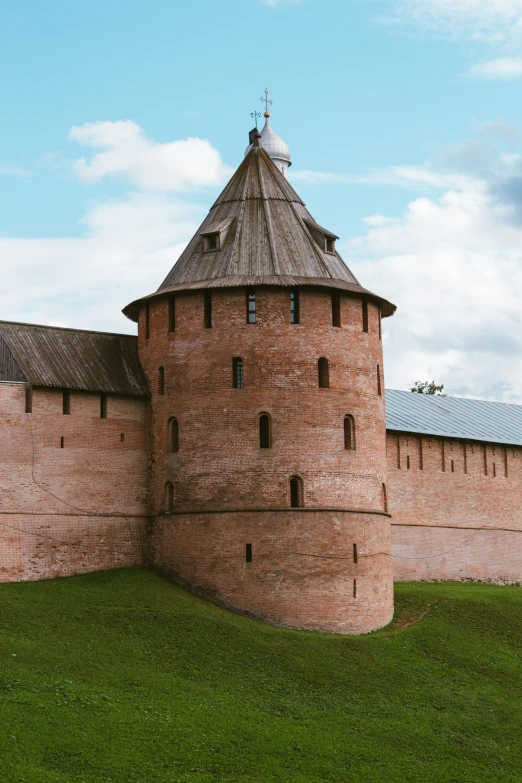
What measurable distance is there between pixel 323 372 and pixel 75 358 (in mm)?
7076

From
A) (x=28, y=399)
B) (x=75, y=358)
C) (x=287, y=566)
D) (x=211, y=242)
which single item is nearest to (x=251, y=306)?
(x=211, y=242)

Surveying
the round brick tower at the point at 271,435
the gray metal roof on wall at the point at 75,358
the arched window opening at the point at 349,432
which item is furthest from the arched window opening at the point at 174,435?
the arched window opening at the point at 349,432

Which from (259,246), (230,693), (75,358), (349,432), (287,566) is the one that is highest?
(259,246)

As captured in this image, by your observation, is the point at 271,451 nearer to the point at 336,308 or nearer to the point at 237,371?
the point at 237,371

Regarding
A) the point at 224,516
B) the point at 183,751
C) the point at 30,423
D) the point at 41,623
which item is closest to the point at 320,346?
the point at 224,516

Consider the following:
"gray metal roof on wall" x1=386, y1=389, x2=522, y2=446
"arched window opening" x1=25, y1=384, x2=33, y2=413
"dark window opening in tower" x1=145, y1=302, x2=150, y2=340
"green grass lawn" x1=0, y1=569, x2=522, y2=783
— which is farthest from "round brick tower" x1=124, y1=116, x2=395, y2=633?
"gray metal roof on wall" x1=386, y1=389, x2=522, y2=446

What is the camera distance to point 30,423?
33.7 metres

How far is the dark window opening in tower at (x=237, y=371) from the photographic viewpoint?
34562 mm

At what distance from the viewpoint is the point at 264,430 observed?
34.3 metres

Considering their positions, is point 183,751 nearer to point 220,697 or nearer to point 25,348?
point 220,697

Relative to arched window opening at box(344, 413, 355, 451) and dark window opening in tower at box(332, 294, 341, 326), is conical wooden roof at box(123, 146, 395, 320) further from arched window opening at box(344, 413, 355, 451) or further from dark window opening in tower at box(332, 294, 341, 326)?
arched window opening at box(344, 413, 355, 451)

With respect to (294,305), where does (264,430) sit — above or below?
below

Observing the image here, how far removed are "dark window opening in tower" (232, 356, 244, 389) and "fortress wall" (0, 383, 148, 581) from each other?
10.2 feet

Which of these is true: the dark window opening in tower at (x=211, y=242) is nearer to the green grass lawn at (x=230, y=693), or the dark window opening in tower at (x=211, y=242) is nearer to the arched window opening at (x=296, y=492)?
the arched window opening at (x=296, y=492)
